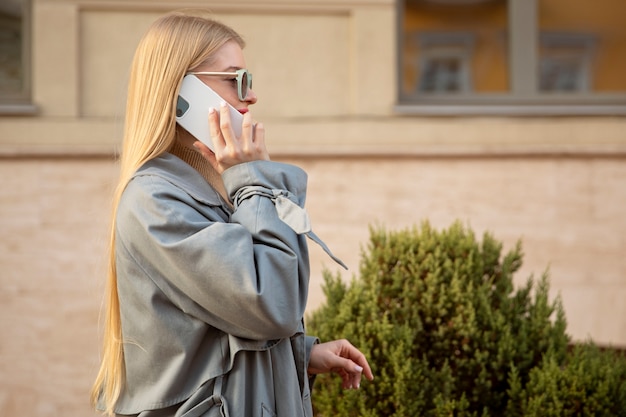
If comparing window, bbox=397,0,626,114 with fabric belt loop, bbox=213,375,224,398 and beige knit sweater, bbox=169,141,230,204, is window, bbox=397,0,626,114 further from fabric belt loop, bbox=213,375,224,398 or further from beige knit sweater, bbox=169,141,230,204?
fabric belt loop, bbox=213,375,224,398

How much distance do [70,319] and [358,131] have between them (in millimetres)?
2405

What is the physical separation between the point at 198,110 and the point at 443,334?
7.87ft

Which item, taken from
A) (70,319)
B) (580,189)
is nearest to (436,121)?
(580,189)

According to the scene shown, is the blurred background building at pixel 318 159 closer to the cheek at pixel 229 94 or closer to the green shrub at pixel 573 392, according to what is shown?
the green shrub at pixel 573 392

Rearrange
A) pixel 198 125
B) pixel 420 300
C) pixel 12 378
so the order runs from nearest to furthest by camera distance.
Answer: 1. pixel 198 125
2. pixel 420 300
3. pixel 12 378

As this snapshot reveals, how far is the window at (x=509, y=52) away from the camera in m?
7.12

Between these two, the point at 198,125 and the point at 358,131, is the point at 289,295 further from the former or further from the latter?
the point at 358,131

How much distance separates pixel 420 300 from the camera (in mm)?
4441

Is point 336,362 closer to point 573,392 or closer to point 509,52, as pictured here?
point 573,392

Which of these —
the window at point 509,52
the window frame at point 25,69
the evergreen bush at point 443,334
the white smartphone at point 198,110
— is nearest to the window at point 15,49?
the window frame at point 25,69

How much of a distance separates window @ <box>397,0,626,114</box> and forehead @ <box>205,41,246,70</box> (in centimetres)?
469

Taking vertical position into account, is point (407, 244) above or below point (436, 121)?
below

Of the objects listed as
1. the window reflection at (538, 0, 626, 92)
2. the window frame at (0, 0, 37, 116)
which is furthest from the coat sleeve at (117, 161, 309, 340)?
the window reflection at (538, 0, 626, 92)

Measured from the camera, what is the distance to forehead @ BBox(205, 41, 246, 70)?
2391mm
